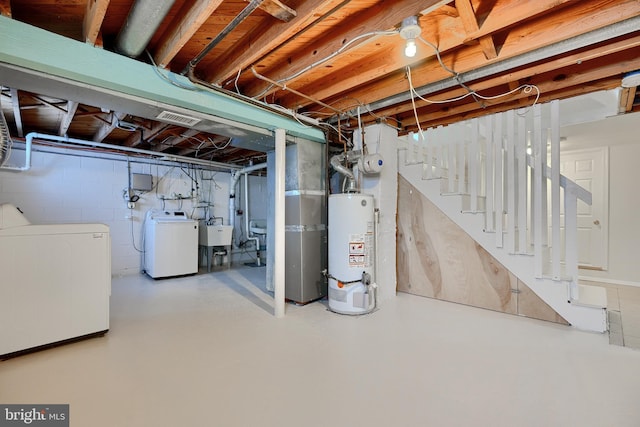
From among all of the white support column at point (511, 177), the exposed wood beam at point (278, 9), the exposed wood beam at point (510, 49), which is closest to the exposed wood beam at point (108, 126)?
the exposed wood beam at point (510, 49)

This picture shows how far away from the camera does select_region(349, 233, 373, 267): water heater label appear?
301cm

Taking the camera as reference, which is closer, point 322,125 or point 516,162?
point 516,162

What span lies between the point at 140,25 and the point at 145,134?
260 centimetres

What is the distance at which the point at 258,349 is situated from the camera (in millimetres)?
2207

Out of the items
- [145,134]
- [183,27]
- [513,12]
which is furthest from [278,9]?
[145,134]

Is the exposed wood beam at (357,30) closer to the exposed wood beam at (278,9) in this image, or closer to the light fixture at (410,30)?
the light fixture at (410,30)

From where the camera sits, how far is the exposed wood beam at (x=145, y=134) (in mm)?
3532

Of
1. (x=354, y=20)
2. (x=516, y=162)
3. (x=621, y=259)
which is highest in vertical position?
(x=354, y=20)

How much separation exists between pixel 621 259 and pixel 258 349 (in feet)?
18.4

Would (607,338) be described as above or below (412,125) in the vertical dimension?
below

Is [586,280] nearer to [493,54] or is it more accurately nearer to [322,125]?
[493,54]

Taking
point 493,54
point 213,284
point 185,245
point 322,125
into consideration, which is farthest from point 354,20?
point 185,245

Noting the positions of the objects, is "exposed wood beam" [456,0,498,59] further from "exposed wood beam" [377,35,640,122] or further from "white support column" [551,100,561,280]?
"white support column" [551,100,561,280]

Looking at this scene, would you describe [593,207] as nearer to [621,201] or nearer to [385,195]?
[621,201]
